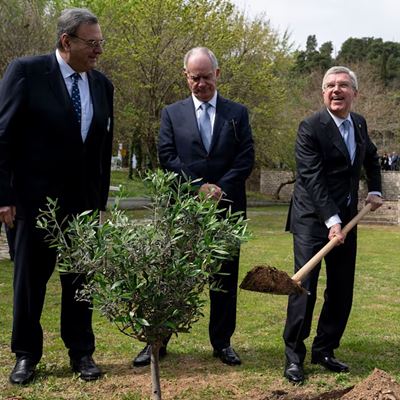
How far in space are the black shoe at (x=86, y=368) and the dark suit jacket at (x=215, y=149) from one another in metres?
1.58

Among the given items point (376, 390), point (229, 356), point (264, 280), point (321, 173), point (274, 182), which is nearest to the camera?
point (376, 390)

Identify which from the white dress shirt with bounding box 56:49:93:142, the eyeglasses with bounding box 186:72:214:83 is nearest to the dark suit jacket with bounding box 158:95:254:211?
the eyeglasses with bounding box 186:72:214:83

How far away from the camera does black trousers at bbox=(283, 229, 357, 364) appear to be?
15.8ft

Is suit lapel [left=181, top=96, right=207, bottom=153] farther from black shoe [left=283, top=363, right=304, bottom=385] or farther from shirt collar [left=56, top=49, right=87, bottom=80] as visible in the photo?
black shoe [left=283, top=363, right=304, bottom=385]

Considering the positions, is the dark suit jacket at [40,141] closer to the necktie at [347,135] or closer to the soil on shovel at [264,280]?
the soil on shovel at [264,280]

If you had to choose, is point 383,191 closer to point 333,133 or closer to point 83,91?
point 333,133

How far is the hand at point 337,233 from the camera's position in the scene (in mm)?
4574

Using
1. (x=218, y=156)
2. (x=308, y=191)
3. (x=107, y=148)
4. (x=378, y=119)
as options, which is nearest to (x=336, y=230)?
(x=308, y=191)

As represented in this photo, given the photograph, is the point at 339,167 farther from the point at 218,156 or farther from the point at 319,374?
the point at 319,374

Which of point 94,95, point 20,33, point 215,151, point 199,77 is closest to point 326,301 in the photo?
point 215,151

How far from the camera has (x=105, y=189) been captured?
4.87 m

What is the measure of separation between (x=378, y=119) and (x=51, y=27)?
23.2 m

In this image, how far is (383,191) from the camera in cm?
3575

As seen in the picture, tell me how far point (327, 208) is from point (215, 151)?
3.31 ft
